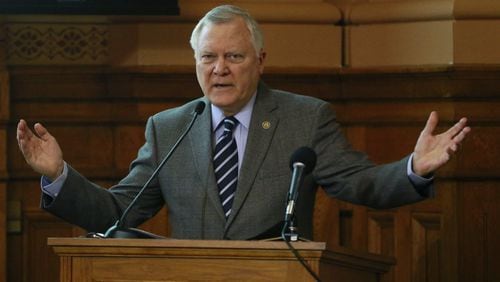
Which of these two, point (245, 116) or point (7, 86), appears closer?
point (245, 116)

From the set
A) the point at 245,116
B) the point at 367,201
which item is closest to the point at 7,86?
the point at 245,116

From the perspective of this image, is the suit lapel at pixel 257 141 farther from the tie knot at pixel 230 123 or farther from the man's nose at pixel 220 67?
the man's nose at pixel 220 67

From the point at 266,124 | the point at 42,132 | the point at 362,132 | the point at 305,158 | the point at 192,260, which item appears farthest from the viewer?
the point at 362,132

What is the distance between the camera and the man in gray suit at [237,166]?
4727mm

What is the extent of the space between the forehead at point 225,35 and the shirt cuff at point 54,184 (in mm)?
727

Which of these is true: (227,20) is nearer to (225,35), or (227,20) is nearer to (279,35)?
(225,35)

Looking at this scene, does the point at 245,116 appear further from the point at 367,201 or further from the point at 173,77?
the point at 173,77

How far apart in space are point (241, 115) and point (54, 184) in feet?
2.61

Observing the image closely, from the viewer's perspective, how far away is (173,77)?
256 inches

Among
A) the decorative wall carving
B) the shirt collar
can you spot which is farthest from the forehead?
the decorative wall carving

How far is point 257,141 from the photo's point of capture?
4.88 m

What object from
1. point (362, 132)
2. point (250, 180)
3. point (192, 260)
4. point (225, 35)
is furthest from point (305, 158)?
point (362, 132)

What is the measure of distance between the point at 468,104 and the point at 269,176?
6.01 feet

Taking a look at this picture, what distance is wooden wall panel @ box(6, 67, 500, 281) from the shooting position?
6.29m
